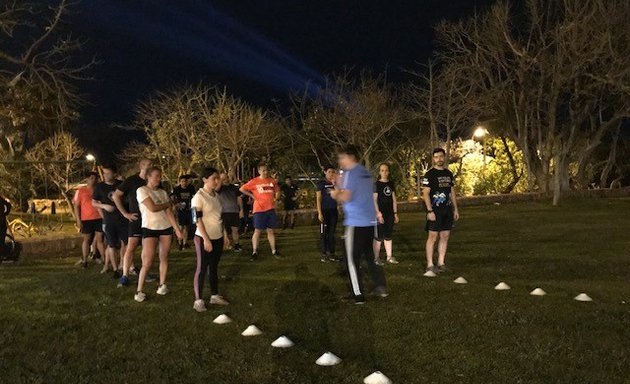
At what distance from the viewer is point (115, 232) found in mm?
8789

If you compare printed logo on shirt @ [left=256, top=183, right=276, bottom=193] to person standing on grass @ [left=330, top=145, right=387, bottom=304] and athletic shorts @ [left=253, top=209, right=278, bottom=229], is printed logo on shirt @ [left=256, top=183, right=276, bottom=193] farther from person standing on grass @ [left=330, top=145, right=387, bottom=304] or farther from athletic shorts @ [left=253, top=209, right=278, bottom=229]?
person standing on grass @ [left=330, top=145, right=387, bottom=304]

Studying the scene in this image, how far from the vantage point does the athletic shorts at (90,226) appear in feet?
32.8

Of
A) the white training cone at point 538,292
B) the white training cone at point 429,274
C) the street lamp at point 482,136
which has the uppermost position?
the street lamp at point 482,136

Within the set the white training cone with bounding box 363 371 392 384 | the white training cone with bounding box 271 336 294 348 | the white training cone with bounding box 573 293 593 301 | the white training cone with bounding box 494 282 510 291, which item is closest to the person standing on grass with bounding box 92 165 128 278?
the white training cone with bounding box 271 336 294 348

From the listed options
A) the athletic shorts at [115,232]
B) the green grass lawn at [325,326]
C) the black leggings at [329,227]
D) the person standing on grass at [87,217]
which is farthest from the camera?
the black leggings at [329,227]

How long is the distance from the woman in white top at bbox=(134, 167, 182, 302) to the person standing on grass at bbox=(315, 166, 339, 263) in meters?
3.39

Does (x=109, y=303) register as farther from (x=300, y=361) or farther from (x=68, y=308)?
(x=300, y=361)

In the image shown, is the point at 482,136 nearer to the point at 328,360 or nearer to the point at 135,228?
the point at 135,228

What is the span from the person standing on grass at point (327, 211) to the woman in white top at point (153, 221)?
3.39 metres

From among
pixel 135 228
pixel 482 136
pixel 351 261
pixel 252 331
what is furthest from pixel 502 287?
pixel 482 136

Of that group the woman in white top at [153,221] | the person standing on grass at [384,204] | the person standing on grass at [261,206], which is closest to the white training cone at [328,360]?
the woman in white top at [153,221]

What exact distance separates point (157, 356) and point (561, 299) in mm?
4446

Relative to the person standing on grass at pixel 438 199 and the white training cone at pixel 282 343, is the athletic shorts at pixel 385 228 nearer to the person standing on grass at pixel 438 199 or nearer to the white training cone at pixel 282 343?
the person standing on grass at pixel 438 199

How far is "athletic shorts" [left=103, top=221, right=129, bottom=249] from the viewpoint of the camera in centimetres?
873
